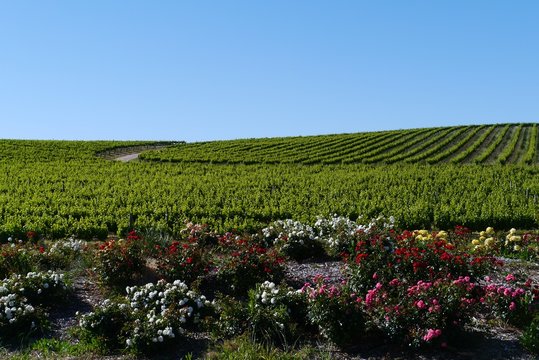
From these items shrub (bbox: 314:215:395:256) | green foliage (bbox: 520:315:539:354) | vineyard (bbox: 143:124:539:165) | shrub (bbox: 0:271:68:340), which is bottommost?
shrub (bbox: 0:271:68:340)

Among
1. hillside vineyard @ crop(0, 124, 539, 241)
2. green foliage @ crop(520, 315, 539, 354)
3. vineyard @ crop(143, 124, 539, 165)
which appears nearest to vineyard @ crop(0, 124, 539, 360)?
green foliage @ crop(520, 315, 539, 354)

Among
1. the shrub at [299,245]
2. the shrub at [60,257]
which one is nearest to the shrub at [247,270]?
the shrub at [299,245]

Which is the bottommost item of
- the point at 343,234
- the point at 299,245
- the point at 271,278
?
the point at 271,278

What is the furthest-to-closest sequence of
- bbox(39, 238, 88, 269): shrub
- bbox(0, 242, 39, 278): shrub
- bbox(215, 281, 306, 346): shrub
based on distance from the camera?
bbox(39, 238, 88, 269): shrub, bbox(0, 242, 39, 278): shrub, bbox(215, 281, 306, 346): shrub

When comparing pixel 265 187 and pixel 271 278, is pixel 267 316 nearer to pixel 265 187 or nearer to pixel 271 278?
pixel 271 278

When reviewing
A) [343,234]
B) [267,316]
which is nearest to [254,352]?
[267,316]

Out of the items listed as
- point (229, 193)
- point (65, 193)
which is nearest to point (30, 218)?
point (65, 193)

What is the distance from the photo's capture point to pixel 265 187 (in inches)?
1150

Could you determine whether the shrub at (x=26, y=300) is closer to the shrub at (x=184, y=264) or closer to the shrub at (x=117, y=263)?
the shrub at (x=117, y=263)

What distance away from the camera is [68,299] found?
414 inches

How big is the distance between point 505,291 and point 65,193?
919 inches

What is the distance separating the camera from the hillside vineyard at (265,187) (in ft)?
66.7

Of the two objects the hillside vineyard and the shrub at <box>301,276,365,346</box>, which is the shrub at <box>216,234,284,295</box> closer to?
the shrub at <box>301,276,365,346</box>

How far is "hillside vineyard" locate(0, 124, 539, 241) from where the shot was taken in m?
20.3
